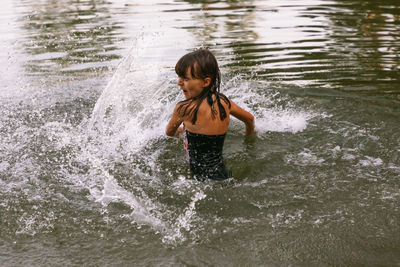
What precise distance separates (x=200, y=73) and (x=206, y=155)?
2.51ft

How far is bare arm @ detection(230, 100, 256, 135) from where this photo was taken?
3898 millimetres

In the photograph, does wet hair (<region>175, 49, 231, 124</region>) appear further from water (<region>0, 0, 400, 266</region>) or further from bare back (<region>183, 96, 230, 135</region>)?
water (<region>0, 0, 400, 266</region>)

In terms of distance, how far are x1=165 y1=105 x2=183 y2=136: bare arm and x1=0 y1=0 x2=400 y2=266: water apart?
32 centimetres

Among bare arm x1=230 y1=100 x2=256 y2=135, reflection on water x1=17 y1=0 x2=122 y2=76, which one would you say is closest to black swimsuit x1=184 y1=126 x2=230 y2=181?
bare arm x1=230 y1=100 x2=256 y2=135

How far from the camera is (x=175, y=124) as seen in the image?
386 centimetres

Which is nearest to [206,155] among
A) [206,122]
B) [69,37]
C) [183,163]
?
[206,122]

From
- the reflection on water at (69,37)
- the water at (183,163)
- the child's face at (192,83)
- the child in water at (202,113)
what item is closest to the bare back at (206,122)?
the child in water at (202,113)

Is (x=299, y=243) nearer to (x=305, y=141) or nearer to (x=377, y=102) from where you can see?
(x=305, y=141)

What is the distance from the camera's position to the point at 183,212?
10.8 ft

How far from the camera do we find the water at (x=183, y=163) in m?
2.91

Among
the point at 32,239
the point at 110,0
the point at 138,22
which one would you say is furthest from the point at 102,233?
the point at 110,0

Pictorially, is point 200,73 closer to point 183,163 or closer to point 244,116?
point 244,116

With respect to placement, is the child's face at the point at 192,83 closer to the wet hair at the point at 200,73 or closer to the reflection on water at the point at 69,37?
the wet hair at the point at 200,73

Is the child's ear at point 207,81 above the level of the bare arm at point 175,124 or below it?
above
